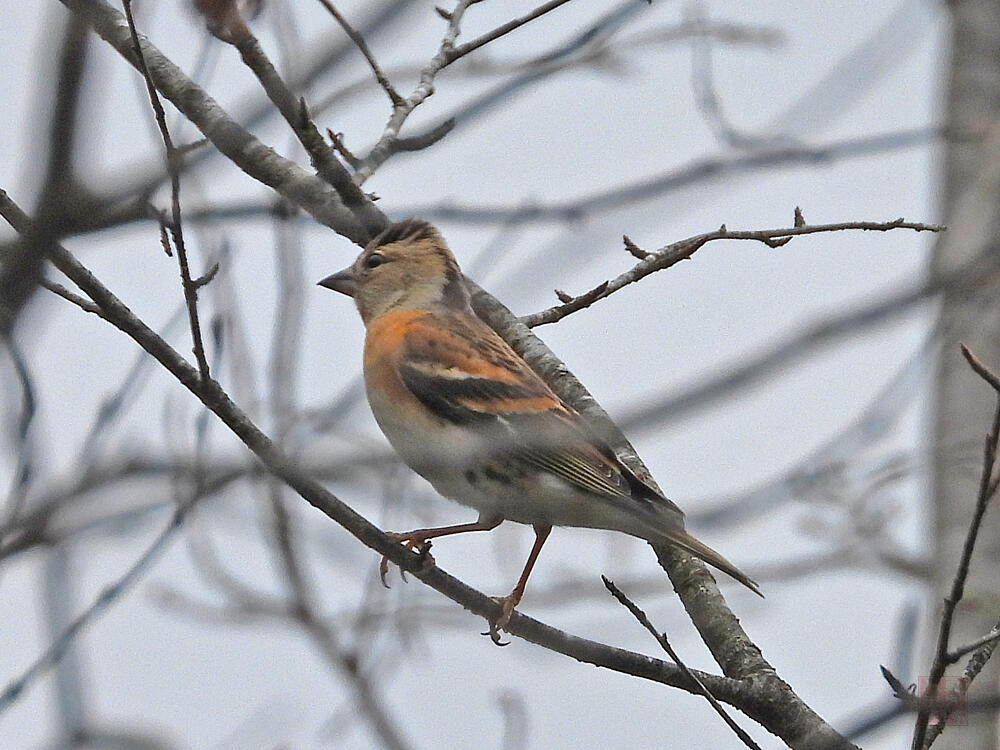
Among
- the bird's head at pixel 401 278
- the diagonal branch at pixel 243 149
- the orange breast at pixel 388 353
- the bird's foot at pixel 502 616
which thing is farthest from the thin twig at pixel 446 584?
the bird's head at pixel 401 278

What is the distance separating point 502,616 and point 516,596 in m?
0.36

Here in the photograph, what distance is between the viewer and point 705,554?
4.99 m

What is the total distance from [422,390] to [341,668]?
2183mm

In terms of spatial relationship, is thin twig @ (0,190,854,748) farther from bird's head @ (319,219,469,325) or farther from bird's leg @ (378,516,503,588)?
bird's head @ (319,219,469,325)

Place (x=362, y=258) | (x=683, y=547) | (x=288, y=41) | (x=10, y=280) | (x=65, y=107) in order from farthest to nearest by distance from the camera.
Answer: (x=362, y=258) < (x=683, y=547) < (x=288, y=41) < (x=10, y=280) < (x=65, y=107)

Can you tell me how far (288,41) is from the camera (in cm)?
458

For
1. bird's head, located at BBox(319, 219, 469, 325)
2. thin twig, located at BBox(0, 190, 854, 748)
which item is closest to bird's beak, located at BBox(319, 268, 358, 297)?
bird's head, located at BBox(319, 219, 469, 325)

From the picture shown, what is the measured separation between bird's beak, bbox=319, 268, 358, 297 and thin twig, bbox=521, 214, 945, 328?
1.69 meters

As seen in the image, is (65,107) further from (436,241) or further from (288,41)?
(436,241)

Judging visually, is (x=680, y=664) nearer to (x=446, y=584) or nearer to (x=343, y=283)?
(x=446, y=584)

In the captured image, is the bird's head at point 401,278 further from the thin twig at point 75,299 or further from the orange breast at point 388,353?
the thin twig at point 75,299

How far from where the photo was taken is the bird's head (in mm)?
7281

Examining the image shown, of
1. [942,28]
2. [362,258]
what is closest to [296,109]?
[362,258]

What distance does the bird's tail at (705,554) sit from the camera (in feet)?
15.7
